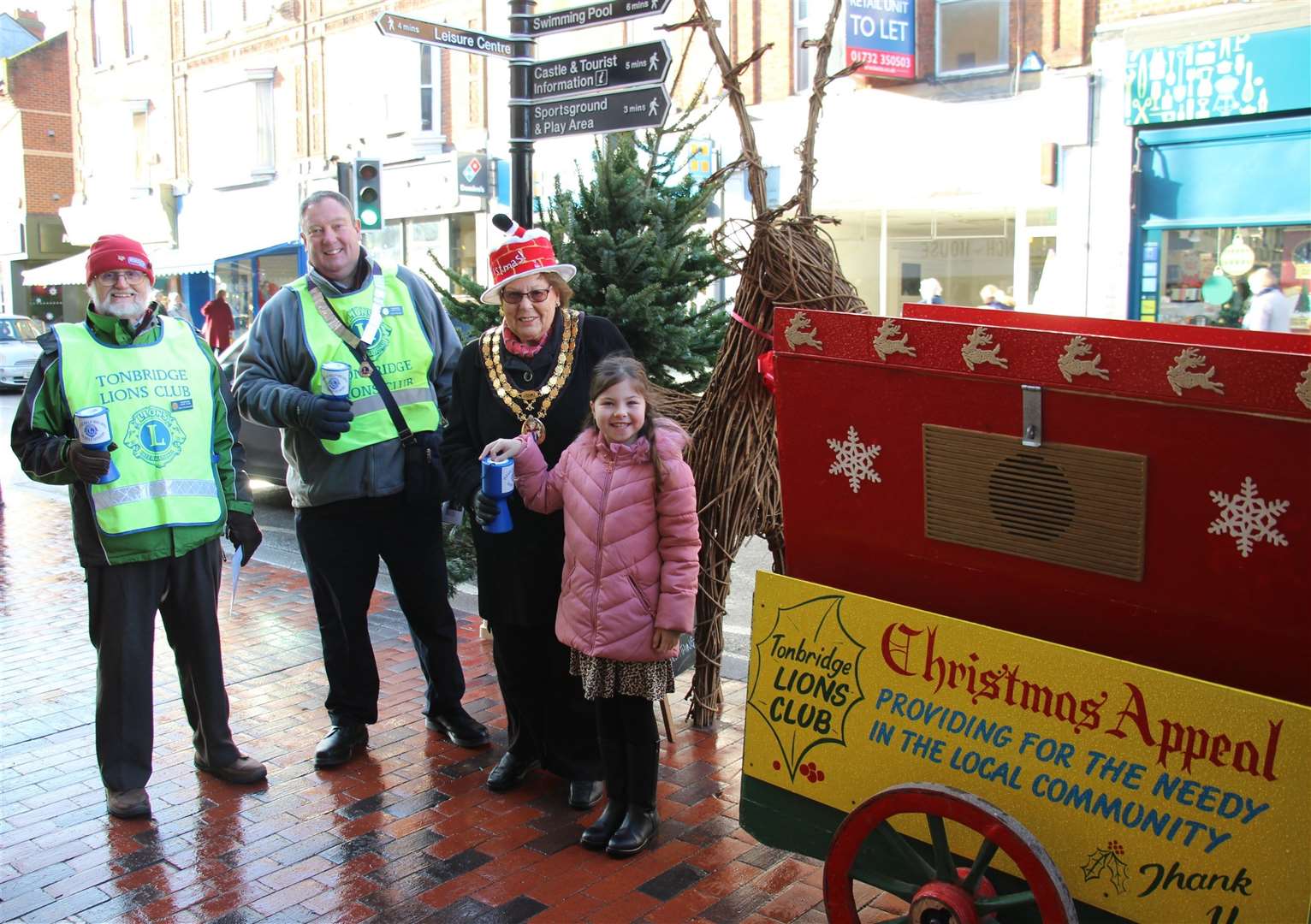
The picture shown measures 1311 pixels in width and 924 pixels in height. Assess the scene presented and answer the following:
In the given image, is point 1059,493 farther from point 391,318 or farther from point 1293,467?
point 391,318

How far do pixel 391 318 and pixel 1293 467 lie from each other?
3.16 m

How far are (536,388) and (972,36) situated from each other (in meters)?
14.5

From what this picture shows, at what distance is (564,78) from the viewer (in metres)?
5.77

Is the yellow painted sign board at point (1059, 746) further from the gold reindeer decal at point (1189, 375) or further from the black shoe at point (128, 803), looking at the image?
the black shoe at point (128, 803)

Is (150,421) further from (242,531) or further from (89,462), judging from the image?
(242,531)

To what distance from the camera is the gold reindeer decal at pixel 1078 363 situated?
2375mm

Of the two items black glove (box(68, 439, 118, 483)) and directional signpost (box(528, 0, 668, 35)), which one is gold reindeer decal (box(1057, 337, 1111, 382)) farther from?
directional signpost (box(528, 0, 668, 35))

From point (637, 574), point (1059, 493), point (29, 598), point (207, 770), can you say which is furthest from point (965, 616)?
point (29, 598)

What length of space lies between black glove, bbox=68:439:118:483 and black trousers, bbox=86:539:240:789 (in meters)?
0.34

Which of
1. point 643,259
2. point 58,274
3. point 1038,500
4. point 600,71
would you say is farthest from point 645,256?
point 58,274

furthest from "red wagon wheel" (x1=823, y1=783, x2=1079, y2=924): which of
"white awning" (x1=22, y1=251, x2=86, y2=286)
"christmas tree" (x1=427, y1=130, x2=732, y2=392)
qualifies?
"white awning" (x1=22, y1=251, x2=86, y2=286)

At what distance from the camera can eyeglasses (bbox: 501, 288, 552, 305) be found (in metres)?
3.97

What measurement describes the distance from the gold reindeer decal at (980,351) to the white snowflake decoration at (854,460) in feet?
1.09

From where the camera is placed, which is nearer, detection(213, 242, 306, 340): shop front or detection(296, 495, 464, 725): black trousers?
detection(296, 495, 464, 725): black trousers
